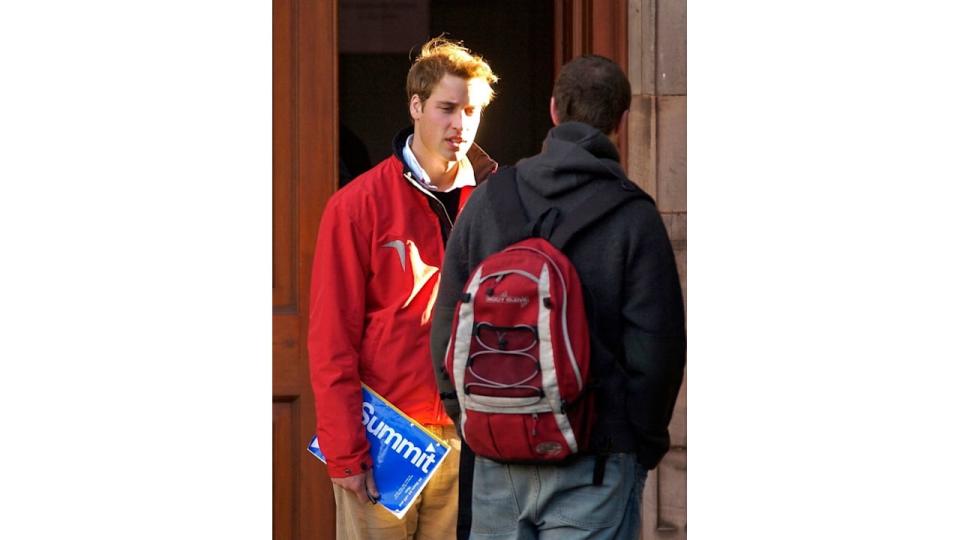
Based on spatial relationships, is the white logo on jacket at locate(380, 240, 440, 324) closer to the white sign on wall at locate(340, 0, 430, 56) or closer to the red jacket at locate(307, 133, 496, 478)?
the red jacket at locate(307, 133, 496, 478)

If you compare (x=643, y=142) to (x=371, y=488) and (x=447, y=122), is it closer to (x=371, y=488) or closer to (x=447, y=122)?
(x=447, y=122)

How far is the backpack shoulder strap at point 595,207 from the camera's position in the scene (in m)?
3.47

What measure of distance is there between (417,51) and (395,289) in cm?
244

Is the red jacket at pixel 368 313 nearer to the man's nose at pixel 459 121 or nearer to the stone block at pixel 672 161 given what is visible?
the man's nose at pixel 459 121

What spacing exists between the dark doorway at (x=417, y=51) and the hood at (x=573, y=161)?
2280mm

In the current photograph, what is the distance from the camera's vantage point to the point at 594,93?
3.59 m

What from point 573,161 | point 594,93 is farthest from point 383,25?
point 573,161

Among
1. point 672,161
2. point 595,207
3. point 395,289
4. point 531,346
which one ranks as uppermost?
point 672,161

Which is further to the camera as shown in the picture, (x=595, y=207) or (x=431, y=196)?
(x=431, y=196)

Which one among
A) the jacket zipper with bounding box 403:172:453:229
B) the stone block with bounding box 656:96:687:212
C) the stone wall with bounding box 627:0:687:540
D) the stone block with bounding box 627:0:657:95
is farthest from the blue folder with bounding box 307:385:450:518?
the stone block with bounding box 627:0:657:95

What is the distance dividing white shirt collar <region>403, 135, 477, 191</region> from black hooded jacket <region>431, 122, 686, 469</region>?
895 millimetres

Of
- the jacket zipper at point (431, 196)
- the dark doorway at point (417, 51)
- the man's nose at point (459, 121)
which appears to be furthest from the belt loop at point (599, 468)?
the dark doorway at point (417, 51)

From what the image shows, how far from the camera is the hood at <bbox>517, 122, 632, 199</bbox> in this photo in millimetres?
3508

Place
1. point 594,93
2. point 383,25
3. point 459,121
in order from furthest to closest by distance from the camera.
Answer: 1. point 383,25
2. point 459,121
3. point 594,93
